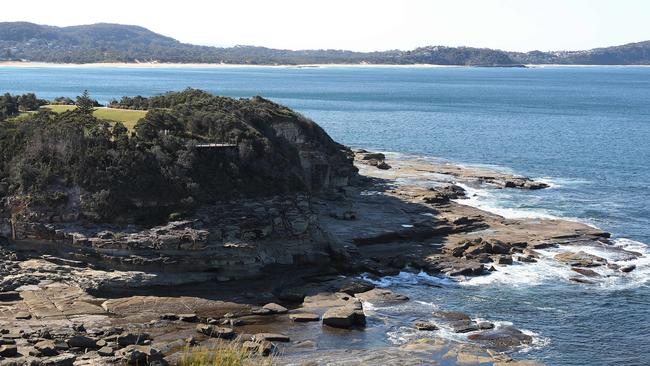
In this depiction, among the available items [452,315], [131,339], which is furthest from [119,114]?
[452,315]

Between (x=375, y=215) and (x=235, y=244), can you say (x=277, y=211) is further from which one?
(x=375, y=215)

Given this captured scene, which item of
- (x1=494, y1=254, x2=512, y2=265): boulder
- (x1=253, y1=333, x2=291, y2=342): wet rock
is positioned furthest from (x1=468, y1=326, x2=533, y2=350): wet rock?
(x1=494, y1=254, x2=512, y2=265): boulder

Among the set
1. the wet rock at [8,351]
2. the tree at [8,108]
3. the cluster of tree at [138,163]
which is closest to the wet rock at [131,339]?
the wet rock at [8,351]

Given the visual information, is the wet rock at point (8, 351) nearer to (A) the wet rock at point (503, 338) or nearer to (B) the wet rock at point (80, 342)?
(B) the wet rock at point (80, 342)

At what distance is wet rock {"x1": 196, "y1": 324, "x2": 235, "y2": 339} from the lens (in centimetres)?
3828

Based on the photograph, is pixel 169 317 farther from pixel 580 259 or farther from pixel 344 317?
pixel 580 259

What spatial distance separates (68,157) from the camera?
5172 cm

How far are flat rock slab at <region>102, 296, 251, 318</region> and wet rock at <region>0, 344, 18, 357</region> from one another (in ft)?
24.9

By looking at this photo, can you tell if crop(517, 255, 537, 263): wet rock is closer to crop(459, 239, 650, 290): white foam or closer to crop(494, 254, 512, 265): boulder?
crop(459, 239, 650, 290): white foam

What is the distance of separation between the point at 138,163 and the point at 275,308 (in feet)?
51.6

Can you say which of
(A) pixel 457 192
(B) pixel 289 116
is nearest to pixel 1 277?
(B) pixel 289 116

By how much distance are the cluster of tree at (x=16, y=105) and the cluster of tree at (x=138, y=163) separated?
599 centimetres

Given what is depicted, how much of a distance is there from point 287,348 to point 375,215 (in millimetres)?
26701

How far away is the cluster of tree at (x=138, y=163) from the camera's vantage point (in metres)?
49.9
